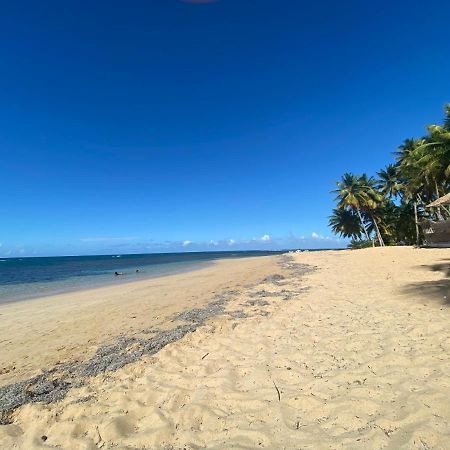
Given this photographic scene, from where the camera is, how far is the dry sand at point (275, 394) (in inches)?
117

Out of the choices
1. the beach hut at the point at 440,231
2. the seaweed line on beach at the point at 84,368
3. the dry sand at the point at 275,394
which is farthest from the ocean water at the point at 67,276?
the beach hut at the point at 440,231

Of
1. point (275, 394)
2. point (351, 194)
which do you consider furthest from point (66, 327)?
point (351, 194)

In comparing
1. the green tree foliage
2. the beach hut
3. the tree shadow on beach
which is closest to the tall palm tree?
the green tree foliage

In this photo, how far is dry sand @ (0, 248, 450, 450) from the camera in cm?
297

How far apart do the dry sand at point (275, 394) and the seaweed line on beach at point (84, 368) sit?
22 cm

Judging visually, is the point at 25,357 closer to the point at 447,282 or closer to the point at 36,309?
the point at 36,309

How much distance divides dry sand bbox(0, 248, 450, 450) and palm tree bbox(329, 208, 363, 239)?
5347cm

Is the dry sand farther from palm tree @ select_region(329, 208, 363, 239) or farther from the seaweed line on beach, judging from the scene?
palm tree @ select_region(329, 208, 363, 239)

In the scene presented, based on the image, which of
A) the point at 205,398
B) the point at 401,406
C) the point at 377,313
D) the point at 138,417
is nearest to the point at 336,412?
the point at 401,406

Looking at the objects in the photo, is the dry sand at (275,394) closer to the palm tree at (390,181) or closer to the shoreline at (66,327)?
the shoreline at (66,327)

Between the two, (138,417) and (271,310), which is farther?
(271,310)

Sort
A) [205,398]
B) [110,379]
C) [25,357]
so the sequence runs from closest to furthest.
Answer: [205,398] → [110,379] → [25,357]

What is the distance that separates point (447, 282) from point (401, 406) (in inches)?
308

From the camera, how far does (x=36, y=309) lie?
12.4 metres
